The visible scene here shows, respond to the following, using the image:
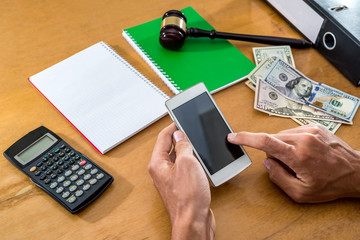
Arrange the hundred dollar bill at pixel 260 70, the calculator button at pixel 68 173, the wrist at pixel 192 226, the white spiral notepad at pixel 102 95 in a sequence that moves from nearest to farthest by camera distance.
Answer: the wrist at pixel 192 226
the calculator button at pixel 68 173
the white spiral notepad at pixel 102 95
the hundred dollar bill at pixel 260 70

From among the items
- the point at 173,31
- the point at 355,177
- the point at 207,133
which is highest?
the point at 173,31

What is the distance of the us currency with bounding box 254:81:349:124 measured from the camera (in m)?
0.97

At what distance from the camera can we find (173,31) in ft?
3.49

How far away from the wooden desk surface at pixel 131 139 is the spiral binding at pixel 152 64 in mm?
16

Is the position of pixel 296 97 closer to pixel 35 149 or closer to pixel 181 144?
pixel 181 144

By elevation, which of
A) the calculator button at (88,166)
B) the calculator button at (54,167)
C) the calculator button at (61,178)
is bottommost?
the calculator button at (88,166)

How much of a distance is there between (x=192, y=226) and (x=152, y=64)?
506 millimetres

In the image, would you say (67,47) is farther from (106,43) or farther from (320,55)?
(320,55)

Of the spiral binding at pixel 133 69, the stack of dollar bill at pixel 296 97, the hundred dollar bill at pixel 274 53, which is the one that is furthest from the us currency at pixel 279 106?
the spiral binding at pixel 133 69

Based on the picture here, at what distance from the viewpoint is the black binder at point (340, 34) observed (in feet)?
3.23

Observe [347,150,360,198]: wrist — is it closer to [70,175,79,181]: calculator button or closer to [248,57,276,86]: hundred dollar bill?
[248,57,276,86]: hundred dollar bill

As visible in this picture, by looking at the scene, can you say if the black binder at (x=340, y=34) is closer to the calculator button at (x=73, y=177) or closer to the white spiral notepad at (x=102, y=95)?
the white spiral notepad at (x=102, y=95)

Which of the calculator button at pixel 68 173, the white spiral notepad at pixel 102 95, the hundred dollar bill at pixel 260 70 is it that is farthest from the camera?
the hundred dollar bill at pixel 260 70

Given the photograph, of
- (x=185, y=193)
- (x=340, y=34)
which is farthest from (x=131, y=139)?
(x=340, y=34)
